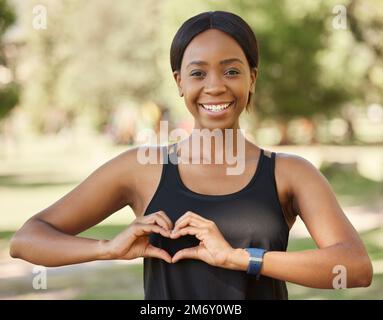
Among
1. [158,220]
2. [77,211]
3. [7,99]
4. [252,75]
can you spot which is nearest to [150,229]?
[158,220]

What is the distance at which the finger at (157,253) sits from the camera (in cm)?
203

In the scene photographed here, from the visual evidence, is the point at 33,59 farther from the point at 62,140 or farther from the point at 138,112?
the point at 138,112

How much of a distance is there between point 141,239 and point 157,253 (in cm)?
6

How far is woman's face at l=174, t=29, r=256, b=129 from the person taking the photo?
2.10 meters

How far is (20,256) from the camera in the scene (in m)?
2.21

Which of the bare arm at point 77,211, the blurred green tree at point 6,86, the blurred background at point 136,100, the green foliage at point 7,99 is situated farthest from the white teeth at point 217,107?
the green foliage at point 7,99

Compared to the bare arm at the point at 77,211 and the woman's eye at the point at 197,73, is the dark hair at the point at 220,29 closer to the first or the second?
the woman's eye at the point at 197,73

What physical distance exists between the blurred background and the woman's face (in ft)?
5.44

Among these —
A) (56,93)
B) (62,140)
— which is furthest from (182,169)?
(56,93)

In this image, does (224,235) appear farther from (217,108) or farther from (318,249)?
(217,108)

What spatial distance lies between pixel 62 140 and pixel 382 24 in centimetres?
2095

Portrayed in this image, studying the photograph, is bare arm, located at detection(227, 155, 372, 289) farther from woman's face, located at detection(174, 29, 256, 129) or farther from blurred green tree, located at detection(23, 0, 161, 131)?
blurred green tree, located at detection(23, 0, 161, 131)

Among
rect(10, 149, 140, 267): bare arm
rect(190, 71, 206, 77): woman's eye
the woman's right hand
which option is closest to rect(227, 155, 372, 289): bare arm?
the woman's right hand

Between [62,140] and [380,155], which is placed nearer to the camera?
[380,155]
